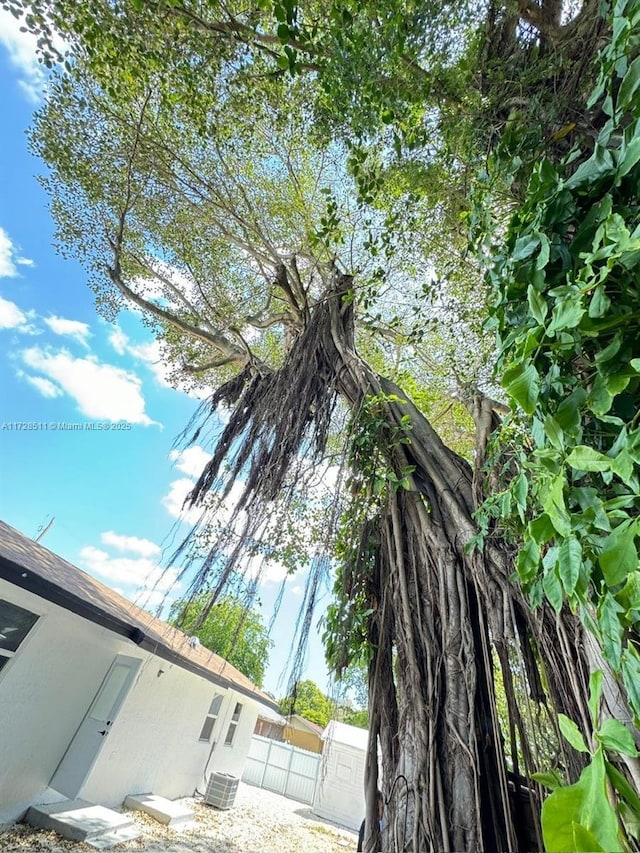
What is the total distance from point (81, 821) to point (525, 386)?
5023 mm

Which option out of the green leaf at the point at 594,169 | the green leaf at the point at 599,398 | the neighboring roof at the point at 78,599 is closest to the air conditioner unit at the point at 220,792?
the neighboring roof at the point at 78,599

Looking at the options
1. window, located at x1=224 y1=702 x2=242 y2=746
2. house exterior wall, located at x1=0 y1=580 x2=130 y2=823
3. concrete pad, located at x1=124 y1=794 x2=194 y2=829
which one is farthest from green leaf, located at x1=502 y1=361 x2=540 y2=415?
window, located at x1=224 y1=702 x2=242 y2=746

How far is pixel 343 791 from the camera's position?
27.2 ft

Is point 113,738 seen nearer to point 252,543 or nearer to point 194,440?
point 194,440

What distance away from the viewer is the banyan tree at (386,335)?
128 centimetres

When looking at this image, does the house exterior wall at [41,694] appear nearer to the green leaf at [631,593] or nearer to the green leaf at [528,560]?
the green leaf at [528,560]

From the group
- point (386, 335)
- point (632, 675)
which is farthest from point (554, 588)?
point (386, 335)

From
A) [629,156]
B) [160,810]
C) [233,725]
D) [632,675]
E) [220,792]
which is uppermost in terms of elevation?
[629,156]

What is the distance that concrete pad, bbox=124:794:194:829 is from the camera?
14.8ft

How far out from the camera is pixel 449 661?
4.59ft

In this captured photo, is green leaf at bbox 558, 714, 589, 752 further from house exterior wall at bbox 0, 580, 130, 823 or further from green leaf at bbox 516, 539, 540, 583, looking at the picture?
house exterior wall at bbox 0, 580, 130, 823

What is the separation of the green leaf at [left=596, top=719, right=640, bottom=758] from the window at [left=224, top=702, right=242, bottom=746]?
27.6 feet

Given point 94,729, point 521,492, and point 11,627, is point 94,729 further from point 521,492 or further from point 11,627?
point 521,492

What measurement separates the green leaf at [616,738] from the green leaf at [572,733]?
0.16 ft
